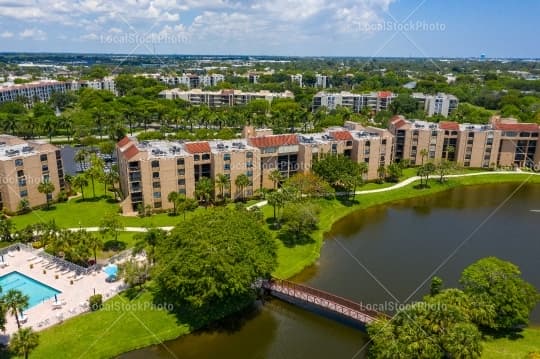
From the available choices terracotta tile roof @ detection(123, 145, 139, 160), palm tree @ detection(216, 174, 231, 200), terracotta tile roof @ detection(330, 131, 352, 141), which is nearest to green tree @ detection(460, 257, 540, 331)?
palm tree @ detection(216, 174, 231, 200)

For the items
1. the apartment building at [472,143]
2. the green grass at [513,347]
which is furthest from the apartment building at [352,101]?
the green grass at [513,347]

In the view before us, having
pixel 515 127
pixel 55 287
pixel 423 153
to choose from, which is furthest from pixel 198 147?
pixel 515 127

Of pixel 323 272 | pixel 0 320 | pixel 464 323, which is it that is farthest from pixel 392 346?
pixel 0 320

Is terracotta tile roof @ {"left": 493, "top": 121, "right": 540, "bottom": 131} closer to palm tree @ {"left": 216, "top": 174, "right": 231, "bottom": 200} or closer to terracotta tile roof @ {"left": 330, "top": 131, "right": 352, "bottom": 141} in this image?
terracotta tile roof @ {"left": 330, "top": 131, "right": 352, "bottom": 141}

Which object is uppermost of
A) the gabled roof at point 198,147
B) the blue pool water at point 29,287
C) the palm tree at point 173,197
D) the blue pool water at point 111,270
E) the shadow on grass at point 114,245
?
the gabled roof at point 198,147

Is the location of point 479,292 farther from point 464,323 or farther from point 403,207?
point 403,207

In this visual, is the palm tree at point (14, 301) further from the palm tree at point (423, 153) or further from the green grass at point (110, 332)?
the palm tree at point (423, 153)
